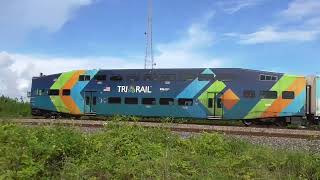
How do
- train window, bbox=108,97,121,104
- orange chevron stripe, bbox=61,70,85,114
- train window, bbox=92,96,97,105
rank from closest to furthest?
train window, bbox=108,97,121,104 → train window, bbox=92,96,97,105 → orange chevron stripe, bbox=61,70,85,114

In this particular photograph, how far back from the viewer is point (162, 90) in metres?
33.6

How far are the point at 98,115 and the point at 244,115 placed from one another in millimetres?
11096

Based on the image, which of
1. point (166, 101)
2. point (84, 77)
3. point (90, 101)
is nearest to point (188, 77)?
point (166, 101)

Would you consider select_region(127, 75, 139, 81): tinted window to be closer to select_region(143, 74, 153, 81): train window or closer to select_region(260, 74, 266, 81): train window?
select_region(143, 74, 153, 81): train window

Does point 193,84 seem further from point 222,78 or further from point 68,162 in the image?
point 68,162

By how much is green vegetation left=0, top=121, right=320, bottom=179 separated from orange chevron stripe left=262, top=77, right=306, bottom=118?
21.6m

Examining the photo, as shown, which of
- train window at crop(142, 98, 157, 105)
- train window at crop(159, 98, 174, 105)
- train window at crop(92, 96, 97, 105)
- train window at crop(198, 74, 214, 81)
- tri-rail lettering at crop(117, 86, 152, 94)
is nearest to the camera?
train window at crop(198, 74, 214, 81)

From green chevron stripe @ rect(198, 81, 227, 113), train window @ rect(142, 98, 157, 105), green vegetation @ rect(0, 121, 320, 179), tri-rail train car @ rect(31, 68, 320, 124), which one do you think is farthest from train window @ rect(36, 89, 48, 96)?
green vegetation @ rect(0, 121, 320, 179)

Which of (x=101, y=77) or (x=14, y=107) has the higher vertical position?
(x=101, y=77)

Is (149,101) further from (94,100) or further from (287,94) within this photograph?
(287,94)

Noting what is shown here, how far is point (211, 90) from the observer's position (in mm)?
32375

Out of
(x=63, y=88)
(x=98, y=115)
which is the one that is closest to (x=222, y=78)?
(x=98, y=115)

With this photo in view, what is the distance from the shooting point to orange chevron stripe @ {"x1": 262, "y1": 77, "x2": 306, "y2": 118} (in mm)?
31359

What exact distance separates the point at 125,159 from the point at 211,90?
23720 mm
